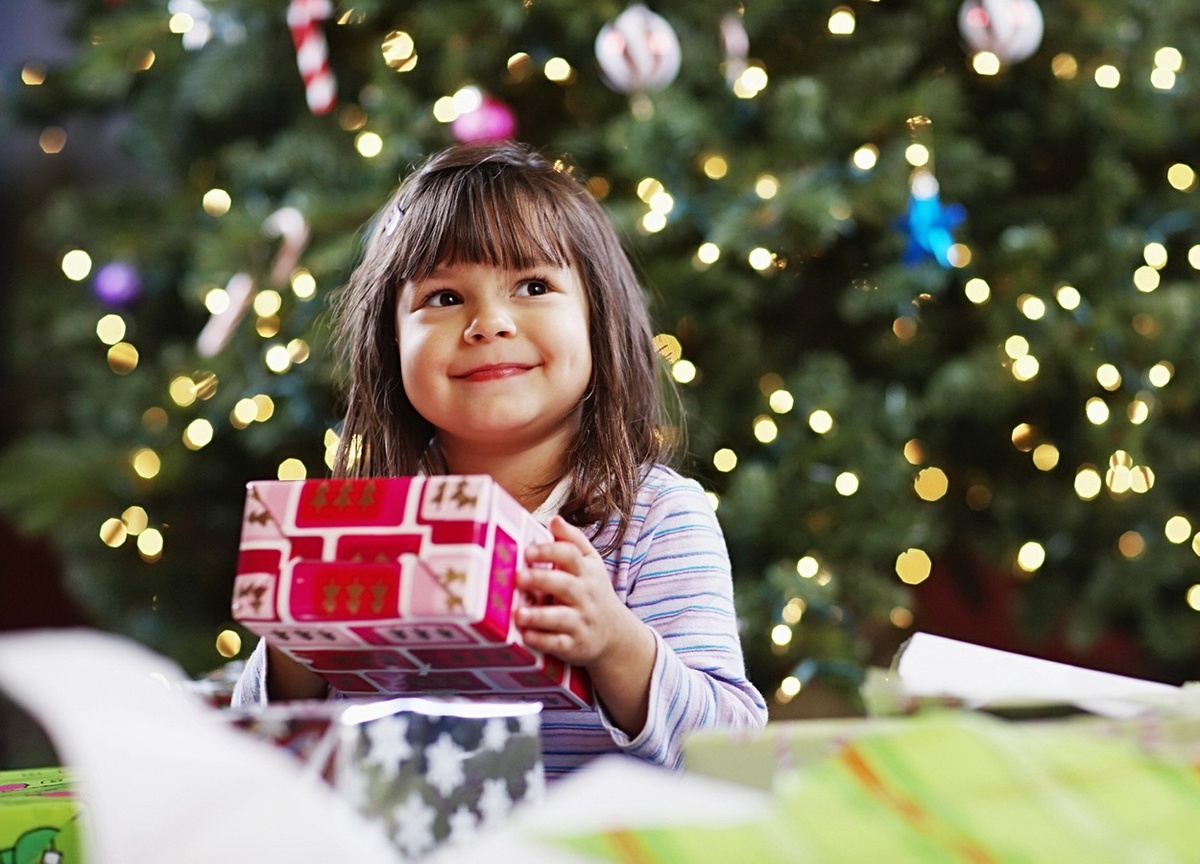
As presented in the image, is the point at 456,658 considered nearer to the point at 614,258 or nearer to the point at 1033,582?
the point at 614,258

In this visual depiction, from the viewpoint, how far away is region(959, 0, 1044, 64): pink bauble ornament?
1832 millimetres

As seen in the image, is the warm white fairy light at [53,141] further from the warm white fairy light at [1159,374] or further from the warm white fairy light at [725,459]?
the warm white fairy light at [1159,374]

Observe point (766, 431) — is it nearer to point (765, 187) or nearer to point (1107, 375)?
point (765, 187)

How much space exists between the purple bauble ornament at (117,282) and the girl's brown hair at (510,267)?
109 cm

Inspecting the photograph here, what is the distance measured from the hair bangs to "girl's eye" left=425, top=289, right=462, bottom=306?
0.02 m

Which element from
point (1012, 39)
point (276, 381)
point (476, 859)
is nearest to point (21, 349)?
point (276, 381)

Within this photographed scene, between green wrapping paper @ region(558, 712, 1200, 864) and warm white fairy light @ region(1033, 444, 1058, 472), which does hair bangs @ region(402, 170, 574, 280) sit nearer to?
green wrapping paper @ region(558, 712, 1200, 864)

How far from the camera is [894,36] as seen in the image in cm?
199

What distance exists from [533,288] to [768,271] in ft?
3.28

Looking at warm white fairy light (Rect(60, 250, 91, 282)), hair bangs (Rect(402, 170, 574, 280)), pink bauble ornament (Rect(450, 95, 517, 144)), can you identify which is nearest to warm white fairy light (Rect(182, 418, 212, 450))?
warm white fairy light (Rect(60, 250, 91, 282))

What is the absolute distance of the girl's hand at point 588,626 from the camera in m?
0.66

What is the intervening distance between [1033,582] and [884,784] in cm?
194

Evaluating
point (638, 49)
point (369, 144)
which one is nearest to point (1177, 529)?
point (638, 49)

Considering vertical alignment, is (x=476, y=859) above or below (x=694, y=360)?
below
